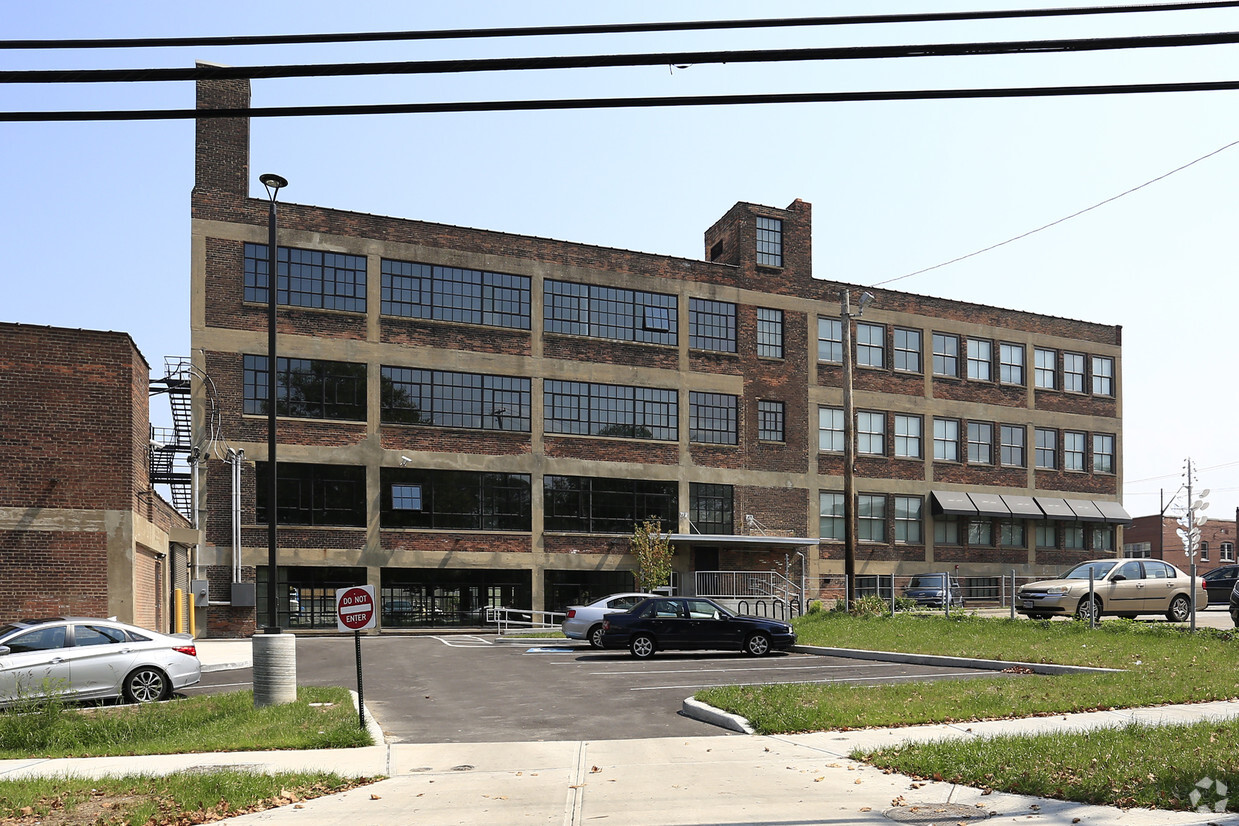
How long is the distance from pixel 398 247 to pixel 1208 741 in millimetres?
34835

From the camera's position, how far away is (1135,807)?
320 inches

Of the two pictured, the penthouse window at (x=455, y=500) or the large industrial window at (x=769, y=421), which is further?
the large industrial window at (x=769, y=421)

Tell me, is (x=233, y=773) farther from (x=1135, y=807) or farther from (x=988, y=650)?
(x=988, y=650)

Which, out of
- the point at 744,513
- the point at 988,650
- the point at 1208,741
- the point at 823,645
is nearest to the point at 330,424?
the point at 744,513

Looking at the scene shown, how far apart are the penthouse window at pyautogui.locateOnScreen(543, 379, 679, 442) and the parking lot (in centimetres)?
1442

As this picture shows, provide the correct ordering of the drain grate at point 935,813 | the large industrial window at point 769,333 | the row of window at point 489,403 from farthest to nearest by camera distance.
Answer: the large industrial window at point 769,333
the row of window at point 489,403
the drain grate at point 935,813

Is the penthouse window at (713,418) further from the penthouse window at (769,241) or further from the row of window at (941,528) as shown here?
the penthouse window at (769,241)

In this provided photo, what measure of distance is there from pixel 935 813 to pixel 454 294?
116ft

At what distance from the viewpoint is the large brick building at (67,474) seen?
23750 millimetres

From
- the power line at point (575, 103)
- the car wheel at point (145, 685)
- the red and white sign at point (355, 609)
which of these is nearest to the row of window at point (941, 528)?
the car wheel at point (145, 685)

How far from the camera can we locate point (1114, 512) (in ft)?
185

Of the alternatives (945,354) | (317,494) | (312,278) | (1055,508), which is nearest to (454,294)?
(312,278)

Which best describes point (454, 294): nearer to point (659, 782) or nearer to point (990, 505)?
point (990, 505)

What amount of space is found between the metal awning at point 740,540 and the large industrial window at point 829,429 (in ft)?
14.8
